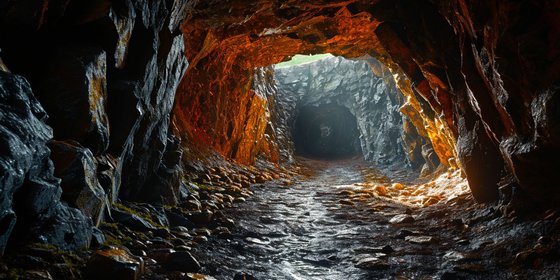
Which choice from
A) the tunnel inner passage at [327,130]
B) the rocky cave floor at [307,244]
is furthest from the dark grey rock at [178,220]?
the tunnel inner passage at [327,130]

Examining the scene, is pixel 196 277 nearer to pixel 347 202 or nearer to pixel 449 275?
pixel 449 275

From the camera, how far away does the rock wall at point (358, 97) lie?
2356 cm

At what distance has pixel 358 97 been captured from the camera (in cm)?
A: 3005

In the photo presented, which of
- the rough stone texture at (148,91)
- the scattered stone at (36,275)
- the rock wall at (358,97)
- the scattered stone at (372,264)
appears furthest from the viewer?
the rock wall at (358,97)

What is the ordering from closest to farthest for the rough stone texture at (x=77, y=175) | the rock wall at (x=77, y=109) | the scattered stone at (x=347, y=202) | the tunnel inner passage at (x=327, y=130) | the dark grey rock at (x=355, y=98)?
the rock wall at (x=77, y=109) < the rough stone texture at (x=77, y=175) < the scattered stone at (x=347, y=202) < the dark grey rock at (x=355, y=98) < the tunnel inner passage at (x=327, y=130)

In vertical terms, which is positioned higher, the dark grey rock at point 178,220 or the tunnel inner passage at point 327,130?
the tunnel inner passage at point 327,130

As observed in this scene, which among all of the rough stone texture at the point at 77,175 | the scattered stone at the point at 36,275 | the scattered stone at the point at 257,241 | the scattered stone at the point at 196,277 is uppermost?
the rough stone texture at the point at 77,175

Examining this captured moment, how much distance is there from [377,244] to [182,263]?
11.4ft

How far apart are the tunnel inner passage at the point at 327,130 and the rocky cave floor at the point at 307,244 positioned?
959 inches

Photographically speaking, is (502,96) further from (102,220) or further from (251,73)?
(251,73)

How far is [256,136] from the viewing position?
18.3 meters

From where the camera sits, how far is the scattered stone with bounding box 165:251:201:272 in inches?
171

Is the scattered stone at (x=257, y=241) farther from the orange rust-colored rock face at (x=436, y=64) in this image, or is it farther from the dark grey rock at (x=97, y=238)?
the orange rust-colored rock face at (x=436, y=64)

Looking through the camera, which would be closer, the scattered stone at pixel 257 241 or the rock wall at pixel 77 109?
the rock wall at pixel 77 109
